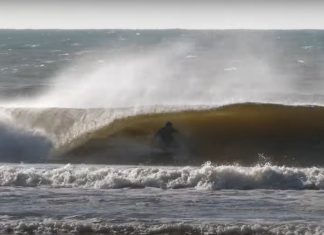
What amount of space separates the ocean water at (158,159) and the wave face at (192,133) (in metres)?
0.03

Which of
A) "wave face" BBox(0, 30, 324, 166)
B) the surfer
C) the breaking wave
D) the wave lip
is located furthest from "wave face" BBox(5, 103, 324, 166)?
the breaking wave

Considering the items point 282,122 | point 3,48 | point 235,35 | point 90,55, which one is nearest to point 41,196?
point 282,122

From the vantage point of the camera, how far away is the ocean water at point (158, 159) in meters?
10.6

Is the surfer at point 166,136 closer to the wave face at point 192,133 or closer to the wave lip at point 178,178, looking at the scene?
the wave face at point 192,133

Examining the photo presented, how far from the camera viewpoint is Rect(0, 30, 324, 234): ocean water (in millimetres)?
10578

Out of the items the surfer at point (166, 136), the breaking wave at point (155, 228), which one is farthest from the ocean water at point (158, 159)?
the surfer at point (166, 136)

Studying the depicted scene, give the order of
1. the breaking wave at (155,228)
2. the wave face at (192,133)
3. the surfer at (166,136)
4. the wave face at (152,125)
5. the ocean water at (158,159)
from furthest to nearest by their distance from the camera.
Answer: the surfer at (166,136) → the wave face at (152,125) → the wave face at (192,133) → the ocean water at (158,159) → the breaking wave at (155,228)

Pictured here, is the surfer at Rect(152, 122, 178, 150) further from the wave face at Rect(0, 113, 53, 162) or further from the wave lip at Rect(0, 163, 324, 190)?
the wave lip at Rect(0, 163, 324, 190)

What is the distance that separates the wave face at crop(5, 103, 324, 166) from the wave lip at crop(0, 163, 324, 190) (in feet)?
8.58

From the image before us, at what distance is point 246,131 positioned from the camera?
1817 cm

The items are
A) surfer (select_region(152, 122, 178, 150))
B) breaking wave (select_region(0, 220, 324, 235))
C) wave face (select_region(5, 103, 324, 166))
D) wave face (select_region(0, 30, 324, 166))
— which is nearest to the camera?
breaking wave (select_region(0, 220, 324, 235))

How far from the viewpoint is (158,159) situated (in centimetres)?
1641

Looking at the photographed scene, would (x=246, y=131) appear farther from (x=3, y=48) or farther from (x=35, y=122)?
(x=3, y=48)

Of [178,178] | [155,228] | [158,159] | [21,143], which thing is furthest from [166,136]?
[155,228]
